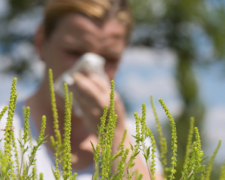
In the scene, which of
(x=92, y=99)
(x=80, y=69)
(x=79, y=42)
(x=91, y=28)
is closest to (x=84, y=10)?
(x=91, y=28)

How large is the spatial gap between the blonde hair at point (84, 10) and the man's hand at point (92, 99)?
1.85 ft

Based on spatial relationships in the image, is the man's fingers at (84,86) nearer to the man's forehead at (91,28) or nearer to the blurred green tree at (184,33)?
the man's forehead at (91,28)

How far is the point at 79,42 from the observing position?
5.42ft

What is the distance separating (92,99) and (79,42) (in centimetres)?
55

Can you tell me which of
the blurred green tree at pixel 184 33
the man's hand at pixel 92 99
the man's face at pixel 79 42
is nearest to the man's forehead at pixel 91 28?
the man's face at pixel 79 42

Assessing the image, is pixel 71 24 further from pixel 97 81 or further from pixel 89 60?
pixel 97 81

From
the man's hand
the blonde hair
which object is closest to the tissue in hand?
the man's hand

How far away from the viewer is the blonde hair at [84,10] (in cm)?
176

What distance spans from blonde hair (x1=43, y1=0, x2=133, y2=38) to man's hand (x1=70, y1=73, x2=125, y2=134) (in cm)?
56

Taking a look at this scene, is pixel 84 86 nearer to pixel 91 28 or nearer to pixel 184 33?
pixel 91 28

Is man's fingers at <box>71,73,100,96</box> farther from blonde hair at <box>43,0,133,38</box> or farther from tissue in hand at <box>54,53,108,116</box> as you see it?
blonde hair at <box>43,0,133,38</box>

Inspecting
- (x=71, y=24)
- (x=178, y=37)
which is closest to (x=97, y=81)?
(x=71, y=24)

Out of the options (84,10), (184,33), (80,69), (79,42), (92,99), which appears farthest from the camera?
(184,33)

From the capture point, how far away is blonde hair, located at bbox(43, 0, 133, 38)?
1763 mm
